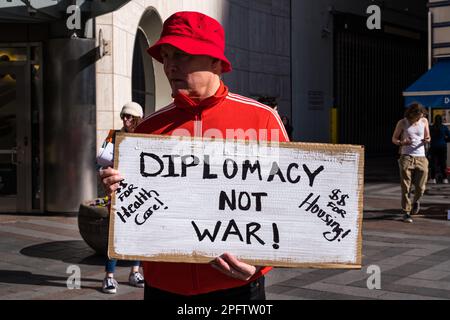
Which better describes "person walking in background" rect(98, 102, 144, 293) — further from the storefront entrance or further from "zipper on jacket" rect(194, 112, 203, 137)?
the storefront entrance

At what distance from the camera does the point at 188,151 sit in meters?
2.66

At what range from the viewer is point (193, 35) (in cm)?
262

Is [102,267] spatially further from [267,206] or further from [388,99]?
[388,99]

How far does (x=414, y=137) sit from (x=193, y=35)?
313 inches

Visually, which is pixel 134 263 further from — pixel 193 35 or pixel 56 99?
pixel 56 99

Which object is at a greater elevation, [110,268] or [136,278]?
[110,268]

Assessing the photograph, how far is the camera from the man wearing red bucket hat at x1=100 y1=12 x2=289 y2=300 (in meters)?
2.62

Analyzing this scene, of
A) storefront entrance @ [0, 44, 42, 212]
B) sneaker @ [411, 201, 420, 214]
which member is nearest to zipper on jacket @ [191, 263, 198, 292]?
sneaker @ [411, 201, 420, 214]

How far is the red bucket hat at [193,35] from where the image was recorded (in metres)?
2.58

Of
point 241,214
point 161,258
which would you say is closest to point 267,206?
point 241,214

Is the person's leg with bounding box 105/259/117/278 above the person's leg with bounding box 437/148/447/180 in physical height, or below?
below

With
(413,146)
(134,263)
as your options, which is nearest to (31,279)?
(134,263)

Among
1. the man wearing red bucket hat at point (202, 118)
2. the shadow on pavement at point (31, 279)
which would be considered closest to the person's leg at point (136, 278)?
the shadow on pavement at point (31, 279)

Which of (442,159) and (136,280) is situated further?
(442,159)
